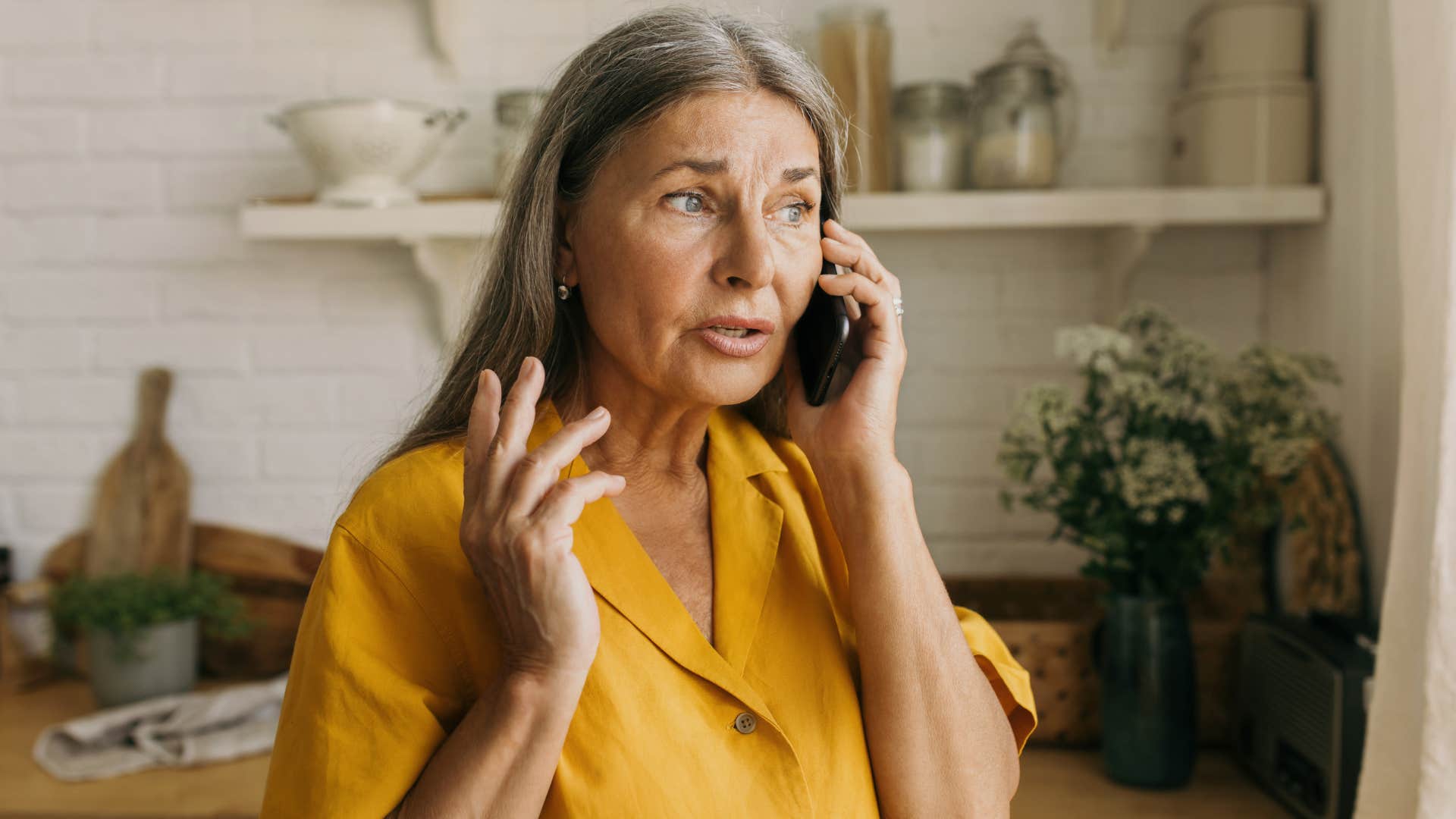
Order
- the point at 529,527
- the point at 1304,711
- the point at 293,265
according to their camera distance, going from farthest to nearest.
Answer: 1. the point at 293,265
2. the point at 1304,711
3. the point at 529,527

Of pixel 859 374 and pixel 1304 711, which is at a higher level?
pixel 859 374

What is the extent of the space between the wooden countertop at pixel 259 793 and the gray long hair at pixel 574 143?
2.78ft

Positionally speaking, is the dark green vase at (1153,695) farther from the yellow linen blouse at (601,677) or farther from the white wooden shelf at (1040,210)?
the yellow linen blouse at (601,677)

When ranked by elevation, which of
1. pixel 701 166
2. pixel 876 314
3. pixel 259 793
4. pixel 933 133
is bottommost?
pixel 259 793

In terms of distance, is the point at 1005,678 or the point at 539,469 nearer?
the point at 539,469

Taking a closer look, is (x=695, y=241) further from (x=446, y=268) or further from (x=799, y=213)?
(x=446, y=268)

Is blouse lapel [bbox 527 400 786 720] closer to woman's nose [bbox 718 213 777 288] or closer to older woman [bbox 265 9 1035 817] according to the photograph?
older woman [bbox 265 9 1035 817]

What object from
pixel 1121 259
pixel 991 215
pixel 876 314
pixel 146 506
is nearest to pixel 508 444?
pixel 876 314

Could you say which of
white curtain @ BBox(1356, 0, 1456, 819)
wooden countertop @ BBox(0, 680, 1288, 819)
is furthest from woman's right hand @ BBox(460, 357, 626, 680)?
wooden countertop @ BBox(0, 680, 1288, 819)

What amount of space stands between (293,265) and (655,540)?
130 centimetres

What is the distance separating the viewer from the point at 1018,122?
5.88 feet

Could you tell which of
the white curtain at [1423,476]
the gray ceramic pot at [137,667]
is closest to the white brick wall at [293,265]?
the gray ceramic pot at [137,667]

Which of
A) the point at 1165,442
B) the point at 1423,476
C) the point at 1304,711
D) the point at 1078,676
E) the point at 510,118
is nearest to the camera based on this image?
the point at 1423,476

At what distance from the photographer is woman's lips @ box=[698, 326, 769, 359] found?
98 centimetres
